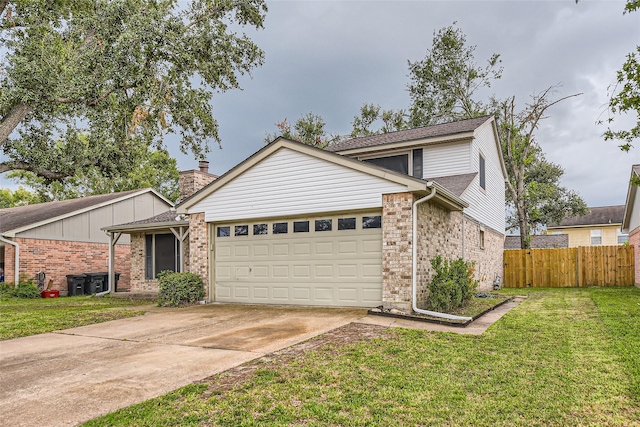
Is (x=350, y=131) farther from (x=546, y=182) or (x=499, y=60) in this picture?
(x=546, y=182)

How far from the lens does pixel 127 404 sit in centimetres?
387

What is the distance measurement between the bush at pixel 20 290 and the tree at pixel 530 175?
22.7 metres

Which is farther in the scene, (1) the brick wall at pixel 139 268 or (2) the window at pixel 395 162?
(1) the brick wall at pixel 139 268

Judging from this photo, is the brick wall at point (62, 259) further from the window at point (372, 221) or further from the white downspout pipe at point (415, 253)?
the white downspout pipe at point (415, 253)

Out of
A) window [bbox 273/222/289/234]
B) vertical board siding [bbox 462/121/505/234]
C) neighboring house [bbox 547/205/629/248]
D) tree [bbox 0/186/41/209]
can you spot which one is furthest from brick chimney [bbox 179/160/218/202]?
tree [bbox 0/186/41/209]

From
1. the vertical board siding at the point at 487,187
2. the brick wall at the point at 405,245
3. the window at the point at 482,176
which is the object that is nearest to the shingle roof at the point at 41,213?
the brick wall at the point at 405,245

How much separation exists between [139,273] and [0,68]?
27.5ft

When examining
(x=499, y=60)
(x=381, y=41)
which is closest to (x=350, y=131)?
(x=499, y=60)

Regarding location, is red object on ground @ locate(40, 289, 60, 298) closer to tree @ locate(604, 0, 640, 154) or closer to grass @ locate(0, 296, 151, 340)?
grass @ locate(0, 296, 151, 340)

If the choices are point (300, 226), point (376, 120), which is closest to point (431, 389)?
point (300, 226)

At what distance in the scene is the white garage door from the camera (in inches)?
378

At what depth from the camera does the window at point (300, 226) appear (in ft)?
34.6

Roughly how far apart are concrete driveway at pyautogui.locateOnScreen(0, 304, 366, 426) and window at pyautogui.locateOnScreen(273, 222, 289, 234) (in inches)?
86.1

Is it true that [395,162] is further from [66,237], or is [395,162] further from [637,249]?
[66,237]
